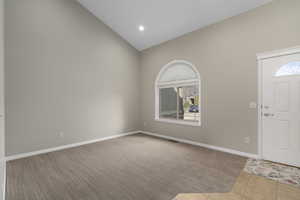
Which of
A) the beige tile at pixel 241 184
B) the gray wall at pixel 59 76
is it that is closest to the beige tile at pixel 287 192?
the beige tile at pixel 241 184

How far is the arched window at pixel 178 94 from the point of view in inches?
162

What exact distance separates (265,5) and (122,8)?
3412 millimetres

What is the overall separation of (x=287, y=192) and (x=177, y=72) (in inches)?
141

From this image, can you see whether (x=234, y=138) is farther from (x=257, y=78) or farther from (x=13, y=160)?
(x=13, y=160)

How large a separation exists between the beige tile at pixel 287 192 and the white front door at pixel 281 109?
3.05 feet

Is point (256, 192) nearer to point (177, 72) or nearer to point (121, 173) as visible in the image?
point (121, 173)

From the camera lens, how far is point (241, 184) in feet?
6.91

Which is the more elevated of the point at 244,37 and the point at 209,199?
the point at 244,37

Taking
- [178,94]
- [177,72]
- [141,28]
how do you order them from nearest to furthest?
[141,28] → [177,72] → [178,94]

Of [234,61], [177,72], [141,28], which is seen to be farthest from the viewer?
[177,72]

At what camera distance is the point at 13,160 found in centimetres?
298

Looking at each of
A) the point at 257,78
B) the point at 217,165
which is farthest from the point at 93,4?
the point at 217,165

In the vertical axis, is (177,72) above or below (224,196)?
above

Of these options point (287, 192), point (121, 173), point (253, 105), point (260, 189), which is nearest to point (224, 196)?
point (260, 189)
